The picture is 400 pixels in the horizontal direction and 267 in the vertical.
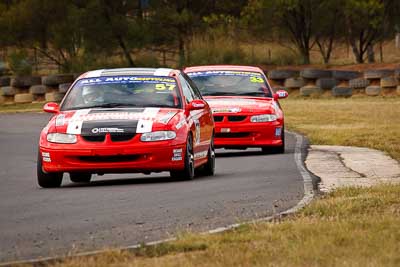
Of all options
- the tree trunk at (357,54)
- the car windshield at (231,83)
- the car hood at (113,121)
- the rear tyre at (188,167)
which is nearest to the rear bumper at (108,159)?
the car hood at (113,121)

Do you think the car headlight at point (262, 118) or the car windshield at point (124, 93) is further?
the car headlight at point (262, 118)

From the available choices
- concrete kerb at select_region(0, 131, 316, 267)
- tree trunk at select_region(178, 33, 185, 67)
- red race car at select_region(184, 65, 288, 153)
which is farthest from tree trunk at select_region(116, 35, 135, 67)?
concrete kerb at select_region(0, 131, 316, 267)

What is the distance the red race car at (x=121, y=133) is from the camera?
1435 cm

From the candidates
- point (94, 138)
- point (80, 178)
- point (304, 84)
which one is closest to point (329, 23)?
point (304, 84)

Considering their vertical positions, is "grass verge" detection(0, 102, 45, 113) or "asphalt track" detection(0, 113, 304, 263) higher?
"asphalt track" detection(0, 113, 304, 263)

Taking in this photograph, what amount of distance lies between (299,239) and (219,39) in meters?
42.3

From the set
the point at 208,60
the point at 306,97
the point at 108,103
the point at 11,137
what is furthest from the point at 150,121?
the point at 208,60

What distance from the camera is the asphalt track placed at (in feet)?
30.1

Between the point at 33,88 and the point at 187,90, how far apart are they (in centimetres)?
3244

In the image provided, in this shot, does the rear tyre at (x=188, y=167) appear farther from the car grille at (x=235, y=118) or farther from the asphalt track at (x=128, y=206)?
the car grille at (x=235, y=118)

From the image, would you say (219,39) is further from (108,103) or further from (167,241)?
(167,241)

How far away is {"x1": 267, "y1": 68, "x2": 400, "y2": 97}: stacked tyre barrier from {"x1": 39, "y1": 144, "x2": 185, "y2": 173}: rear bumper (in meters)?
30.1

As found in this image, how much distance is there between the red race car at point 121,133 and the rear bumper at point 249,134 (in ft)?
16.2

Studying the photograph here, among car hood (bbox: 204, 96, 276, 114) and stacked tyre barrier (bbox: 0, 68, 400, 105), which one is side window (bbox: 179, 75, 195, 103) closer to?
car hood (bbox: 204, 96, 276, 114)
